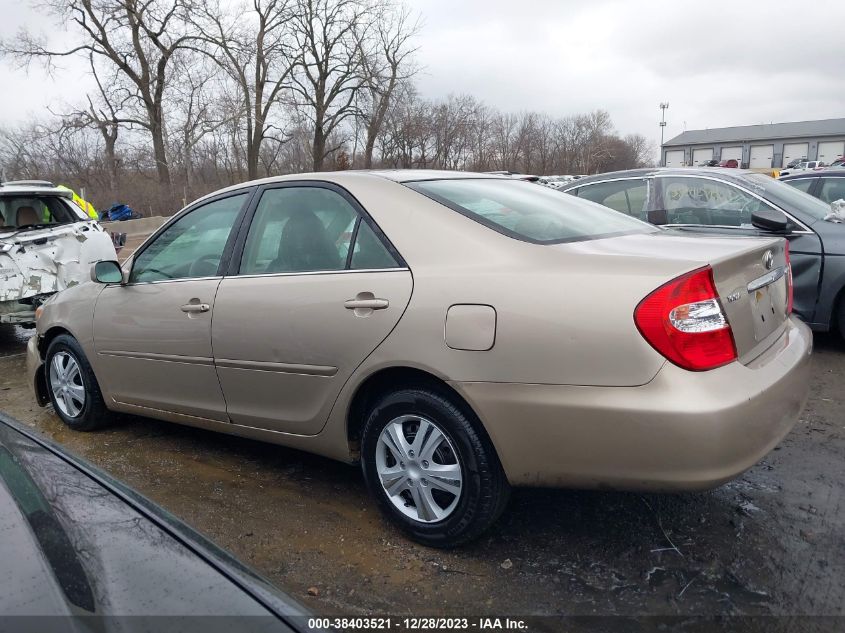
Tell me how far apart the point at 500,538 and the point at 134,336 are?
7.73ft

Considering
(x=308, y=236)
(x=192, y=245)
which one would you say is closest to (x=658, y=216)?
(x=308, y=236)

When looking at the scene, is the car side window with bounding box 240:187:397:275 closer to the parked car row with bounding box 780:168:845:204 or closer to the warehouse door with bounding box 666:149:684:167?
the parked car row with bounding box 780:168:845:204

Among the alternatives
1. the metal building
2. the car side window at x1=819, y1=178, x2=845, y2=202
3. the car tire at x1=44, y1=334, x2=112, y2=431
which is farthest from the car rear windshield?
the metal building

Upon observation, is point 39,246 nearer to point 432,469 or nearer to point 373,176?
point 373,176

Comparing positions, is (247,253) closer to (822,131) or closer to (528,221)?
(528,221)

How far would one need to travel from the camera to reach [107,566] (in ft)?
4.41

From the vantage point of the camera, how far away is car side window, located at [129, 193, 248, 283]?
11.4 ft

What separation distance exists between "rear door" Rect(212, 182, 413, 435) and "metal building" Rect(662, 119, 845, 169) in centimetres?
9084

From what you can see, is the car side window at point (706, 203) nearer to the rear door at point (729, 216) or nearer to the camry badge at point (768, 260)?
the rear door at point (729, 216)

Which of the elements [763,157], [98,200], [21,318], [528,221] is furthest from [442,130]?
[763,157]

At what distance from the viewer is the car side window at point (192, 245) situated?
346cm

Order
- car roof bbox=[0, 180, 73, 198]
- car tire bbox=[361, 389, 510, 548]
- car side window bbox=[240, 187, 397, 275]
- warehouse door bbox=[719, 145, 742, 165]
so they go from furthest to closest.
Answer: warehouse door bbox=[719, 145, 742, 165]
car roof bbox=[0, 180, 73, 198]
car side window bbox=[240, 187, 397, 275]
car tire bbox=[361, 389, 510, 548]

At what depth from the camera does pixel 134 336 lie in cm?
370

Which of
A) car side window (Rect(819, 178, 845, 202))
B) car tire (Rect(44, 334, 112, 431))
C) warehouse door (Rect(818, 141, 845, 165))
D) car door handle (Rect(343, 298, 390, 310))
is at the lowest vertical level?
car tire (Rect(44, 334, 112, 431))
